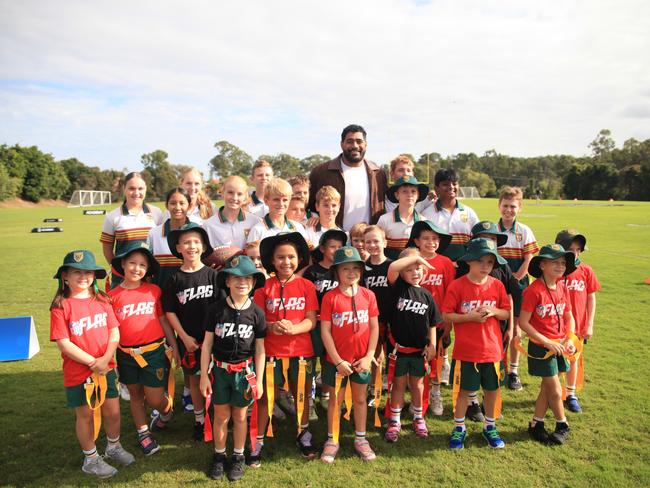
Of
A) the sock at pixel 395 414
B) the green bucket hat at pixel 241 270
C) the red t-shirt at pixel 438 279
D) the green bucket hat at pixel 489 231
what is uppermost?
the green bucket hat at pixel 489 231

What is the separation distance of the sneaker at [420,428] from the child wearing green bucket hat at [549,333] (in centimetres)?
104

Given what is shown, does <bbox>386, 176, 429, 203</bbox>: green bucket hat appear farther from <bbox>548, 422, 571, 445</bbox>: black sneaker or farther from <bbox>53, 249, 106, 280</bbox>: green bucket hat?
<bbox>53, 249, 106, 280</bbox>: green bucket hat

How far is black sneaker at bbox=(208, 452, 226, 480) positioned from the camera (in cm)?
379

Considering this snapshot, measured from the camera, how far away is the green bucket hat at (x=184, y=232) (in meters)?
4.31

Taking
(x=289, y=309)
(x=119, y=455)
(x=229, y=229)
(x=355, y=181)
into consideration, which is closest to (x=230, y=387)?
(x=289, y=309)

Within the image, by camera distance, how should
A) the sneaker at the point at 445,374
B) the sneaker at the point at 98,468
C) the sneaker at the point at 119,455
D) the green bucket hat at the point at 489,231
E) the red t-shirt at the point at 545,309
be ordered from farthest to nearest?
the sneaker at the point at 445,374 → the green bucket hat at the point at 489,231 → the red t-shirt at the point at 545,309 → the sneaker at the point at 119,455 → the sneaker at the point at 98,468

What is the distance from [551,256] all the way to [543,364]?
105 centimetres

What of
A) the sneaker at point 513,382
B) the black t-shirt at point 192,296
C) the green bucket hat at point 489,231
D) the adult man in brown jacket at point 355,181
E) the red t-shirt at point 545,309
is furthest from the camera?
the adult man in brown jacket at point 355,181

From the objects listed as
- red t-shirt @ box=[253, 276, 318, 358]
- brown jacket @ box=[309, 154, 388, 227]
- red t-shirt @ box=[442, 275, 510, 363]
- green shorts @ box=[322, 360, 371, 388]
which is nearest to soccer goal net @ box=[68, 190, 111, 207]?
brown jacket @ box=[309, 154, 388, 227]

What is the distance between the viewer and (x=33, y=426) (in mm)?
4703

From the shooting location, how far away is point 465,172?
315ft

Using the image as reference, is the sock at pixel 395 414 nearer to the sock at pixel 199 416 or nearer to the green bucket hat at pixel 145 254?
the sock at pixel 199 416

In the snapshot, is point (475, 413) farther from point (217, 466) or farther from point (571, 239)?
point (217, 466)

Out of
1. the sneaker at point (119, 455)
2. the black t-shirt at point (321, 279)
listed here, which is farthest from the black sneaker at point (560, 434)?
the sneaker at point (119, 455)
